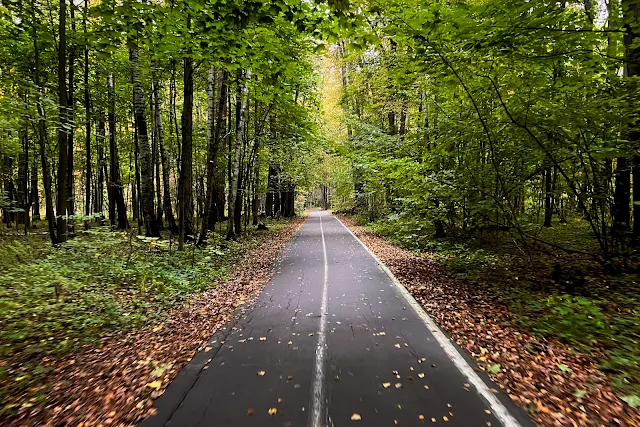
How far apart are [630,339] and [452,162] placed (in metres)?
7.40

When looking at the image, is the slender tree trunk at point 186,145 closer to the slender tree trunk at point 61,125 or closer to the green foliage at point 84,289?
Answer: the green foliage at point 84,289

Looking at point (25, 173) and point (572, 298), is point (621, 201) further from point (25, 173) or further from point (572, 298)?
point (25, 173)

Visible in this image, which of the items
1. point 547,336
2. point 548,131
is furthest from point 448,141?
point 547,336

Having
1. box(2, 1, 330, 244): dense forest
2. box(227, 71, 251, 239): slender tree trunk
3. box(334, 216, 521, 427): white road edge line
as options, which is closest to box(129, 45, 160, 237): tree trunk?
box(2, 1, 330, 244): dense forest

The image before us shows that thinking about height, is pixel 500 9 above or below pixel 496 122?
above

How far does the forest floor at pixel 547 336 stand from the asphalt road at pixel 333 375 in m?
0.38

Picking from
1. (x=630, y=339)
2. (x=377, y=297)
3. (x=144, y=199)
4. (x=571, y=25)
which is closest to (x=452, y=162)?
(x=571, y=25)

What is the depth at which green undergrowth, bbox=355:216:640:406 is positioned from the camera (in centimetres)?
429

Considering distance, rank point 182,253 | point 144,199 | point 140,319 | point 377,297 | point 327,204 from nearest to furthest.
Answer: point 140,319, point 377,297, point 182,253, point 144,199, point 327,204

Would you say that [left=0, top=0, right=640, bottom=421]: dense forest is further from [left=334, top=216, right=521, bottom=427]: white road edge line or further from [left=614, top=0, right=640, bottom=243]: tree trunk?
[left=334, top=216, right=521, bottom=427]: white road edge line

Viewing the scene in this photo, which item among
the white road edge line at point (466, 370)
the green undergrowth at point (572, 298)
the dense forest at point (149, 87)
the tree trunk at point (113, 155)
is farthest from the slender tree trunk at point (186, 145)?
the green undergrowth at point (572, 298)

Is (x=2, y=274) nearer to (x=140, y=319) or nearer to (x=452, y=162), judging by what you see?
(x=140, y=319)

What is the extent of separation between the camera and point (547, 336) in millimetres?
5012

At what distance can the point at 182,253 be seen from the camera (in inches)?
429
